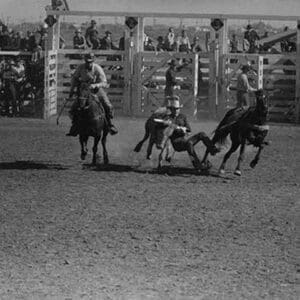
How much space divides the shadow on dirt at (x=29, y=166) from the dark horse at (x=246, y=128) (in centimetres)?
252

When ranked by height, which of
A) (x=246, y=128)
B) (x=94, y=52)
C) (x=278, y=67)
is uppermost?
(x=94, y=52)

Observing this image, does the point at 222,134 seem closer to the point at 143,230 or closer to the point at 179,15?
the point at 143,230

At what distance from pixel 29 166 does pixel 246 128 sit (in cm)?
377

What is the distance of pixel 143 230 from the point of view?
388 inches

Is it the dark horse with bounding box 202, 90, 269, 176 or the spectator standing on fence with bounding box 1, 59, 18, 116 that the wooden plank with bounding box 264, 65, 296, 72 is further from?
the dark horse with bounding box 202, 90, 269, 176

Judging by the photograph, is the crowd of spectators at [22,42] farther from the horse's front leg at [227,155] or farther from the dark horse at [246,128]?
the horse's front leg at [227,155]

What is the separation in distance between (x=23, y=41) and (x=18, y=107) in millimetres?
2786

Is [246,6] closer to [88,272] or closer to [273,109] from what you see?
[273,109]

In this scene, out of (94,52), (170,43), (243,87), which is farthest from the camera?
(170,43)

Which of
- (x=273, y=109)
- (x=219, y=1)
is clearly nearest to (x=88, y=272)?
(x=273, y=109)

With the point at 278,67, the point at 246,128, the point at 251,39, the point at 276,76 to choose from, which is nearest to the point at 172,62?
the point at 278,67

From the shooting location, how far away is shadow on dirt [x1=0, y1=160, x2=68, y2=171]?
1523 cm

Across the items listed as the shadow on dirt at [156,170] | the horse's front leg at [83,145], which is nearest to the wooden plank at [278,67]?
the shadow on dirt at [156,170]

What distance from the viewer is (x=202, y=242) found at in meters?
9.27
